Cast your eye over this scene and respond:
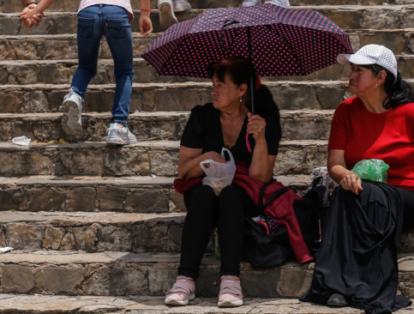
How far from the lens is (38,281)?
14.4ft

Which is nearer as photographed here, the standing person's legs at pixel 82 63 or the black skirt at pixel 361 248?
the black skirt at pixel 361 248

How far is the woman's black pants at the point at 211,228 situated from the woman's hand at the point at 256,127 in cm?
37

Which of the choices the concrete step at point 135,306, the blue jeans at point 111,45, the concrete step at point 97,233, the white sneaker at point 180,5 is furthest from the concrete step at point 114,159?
the white sneaker at point 180,5

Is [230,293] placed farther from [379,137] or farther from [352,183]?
[379,137]

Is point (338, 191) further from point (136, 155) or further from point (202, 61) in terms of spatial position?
point (136, 155)

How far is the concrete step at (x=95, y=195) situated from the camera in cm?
493

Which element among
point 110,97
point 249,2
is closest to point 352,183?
point 110,97

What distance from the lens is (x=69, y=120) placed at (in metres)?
5.38

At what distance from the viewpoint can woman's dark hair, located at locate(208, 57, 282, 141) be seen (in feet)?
14.3

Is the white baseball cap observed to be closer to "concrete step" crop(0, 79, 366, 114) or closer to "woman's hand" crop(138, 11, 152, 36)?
"concrete step" crop(0, 79, 366, 114)

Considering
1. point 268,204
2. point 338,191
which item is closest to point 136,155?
point 268,204

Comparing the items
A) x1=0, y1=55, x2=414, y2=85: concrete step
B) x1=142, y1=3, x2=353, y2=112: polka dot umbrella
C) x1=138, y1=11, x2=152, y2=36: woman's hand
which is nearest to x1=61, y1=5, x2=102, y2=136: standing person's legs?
x1=138, y1=11, x2=152, y2=36: woman's hand

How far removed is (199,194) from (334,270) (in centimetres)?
87

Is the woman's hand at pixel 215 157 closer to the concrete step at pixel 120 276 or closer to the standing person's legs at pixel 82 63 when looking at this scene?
the concrete step at pixel 120 276
